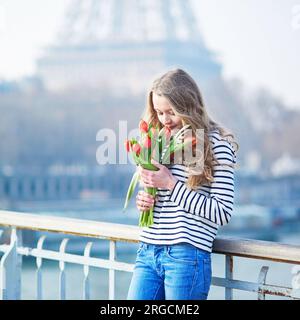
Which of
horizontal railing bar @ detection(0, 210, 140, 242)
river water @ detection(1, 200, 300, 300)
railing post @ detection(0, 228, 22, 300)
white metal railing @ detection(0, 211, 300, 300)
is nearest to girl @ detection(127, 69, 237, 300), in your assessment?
white metal railing @ detection(0, 211, 300, 300)

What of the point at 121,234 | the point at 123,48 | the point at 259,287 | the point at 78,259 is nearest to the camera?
the point at 259,287

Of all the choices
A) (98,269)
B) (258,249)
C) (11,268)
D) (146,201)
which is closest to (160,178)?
(146,201)

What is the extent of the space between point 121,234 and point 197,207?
421mm

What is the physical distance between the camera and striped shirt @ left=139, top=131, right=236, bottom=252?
235 centimetres

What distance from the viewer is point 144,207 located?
2.41 metres

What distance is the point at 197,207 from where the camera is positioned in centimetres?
234

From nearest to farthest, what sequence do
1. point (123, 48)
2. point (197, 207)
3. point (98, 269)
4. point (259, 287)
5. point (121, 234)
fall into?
1. point (197, 207)
2. point (259, 287)
3. point (121, 234)
4. point (98, 269)
5. point (123, 48)

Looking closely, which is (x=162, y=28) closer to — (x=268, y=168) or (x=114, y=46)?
(x=114, y=46)

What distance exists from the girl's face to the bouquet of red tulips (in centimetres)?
2

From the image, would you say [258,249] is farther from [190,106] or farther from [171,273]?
[190,106]

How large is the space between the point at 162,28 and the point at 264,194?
29.6 meters

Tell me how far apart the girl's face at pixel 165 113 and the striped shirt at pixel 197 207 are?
0.09 metres
